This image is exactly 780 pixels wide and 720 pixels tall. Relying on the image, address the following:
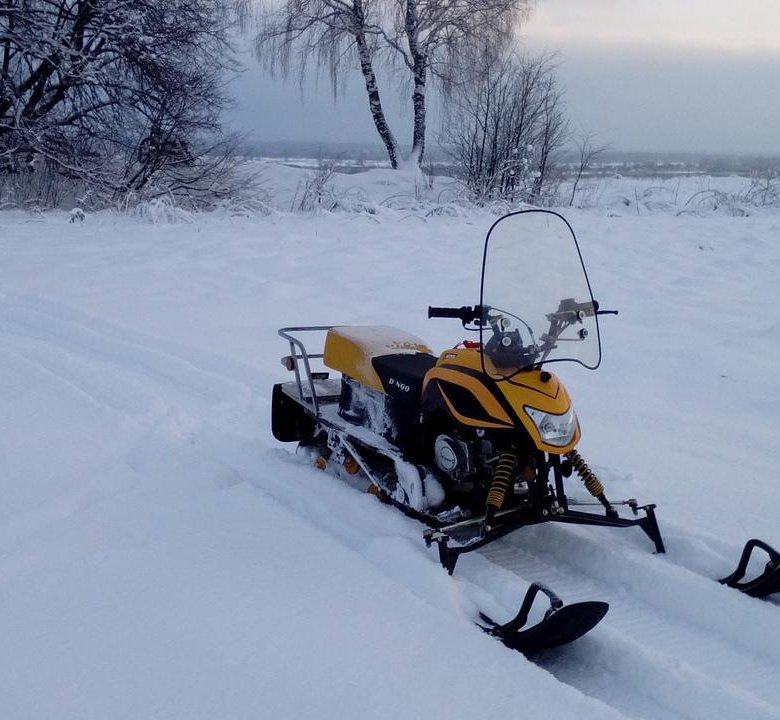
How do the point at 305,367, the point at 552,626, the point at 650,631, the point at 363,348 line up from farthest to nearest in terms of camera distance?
the point at 305,367 < the point at 363,348 < the point at 650,631 < the point at 552,626

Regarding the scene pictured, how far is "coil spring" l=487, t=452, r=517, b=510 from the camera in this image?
3.01 metres

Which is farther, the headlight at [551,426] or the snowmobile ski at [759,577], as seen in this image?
the headlight at [551,426]

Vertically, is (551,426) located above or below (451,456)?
above

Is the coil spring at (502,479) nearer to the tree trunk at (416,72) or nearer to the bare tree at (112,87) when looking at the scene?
the bare tree at (112,87)

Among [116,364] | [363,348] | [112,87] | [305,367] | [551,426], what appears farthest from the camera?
[112,87]

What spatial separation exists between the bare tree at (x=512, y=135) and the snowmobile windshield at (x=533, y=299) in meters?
10.8

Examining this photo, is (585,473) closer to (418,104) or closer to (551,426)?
(551,426)

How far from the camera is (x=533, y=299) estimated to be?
3107 millimetres

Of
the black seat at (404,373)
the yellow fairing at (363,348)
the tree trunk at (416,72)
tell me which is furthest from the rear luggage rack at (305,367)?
the tree trunk at (416,72)

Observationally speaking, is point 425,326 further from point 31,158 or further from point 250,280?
point 31,158

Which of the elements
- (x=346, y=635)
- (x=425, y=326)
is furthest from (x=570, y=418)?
(x=425, y=326)

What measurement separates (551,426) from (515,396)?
0.17 meters

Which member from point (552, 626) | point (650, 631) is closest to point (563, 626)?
point (552, 626)

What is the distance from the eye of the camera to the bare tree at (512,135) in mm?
13930
